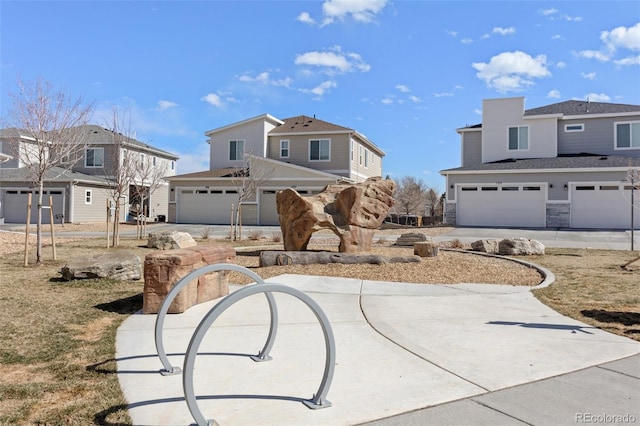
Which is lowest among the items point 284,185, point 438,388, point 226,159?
point 438,388

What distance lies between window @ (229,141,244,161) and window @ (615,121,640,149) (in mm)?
26102

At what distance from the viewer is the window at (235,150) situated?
112ft

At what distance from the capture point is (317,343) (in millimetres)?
5309

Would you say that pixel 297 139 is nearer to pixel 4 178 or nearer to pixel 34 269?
pixel 4 178

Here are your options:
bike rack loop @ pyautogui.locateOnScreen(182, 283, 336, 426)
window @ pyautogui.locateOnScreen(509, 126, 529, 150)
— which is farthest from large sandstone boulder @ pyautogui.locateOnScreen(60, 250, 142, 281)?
window @ pyautogui.locateOnScreen(509, 126, 529, 150)

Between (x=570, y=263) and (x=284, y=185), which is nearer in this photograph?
(x=570, y=263)

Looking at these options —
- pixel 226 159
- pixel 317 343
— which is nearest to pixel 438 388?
pixel 317 343

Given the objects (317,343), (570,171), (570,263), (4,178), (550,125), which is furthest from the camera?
(4,178)

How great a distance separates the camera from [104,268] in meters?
9.28

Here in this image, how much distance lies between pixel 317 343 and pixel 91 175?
3655 centimetres

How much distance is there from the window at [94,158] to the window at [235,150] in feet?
35.5

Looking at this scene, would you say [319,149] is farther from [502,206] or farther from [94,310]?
[94,310]

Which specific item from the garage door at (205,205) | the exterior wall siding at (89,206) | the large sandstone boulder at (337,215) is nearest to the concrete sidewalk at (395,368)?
the large sandstone boulder at (337,215)

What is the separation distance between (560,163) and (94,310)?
2844 cm
